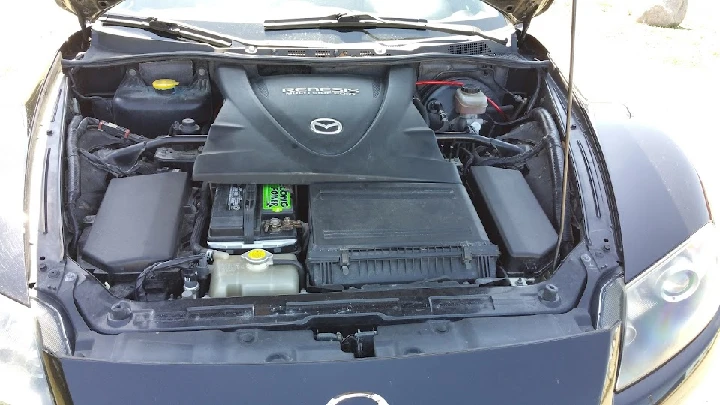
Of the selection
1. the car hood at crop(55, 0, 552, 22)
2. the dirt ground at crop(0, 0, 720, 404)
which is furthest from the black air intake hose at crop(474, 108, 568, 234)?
the dirt ground at crop(0, 0, 720, 404)

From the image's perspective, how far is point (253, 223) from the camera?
1.98 metres

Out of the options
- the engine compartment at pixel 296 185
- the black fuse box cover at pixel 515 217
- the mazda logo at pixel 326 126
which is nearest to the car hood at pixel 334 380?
the engine compartment at pixel 296 185

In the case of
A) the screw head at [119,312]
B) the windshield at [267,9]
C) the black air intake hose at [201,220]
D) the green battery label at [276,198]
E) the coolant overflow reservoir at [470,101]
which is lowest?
the black air intake hose at [201,220]

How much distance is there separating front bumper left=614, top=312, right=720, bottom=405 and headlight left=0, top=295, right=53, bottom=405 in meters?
1.40

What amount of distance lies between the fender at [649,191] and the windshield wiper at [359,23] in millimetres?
717

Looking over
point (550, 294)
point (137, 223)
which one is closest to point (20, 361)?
point (137, 223)

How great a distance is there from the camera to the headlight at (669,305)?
1.68 m

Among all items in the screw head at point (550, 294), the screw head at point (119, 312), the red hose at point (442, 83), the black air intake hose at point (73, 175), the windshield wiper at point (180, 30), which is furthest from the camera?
the red hose at point (442, 83)

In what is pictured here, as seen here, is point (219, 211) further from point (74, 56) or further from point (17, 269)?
point (74, 56)

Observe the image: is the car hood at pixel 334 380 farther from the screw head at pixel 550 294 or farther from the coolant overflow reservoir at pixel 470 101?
the coolant overflow reservoir at pixel 470 101

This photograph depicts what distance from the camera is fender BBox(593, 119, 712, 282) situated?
1.80m

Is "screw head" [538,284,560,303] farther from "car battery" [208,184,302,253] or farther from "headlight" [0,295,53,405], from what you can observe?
"headlight" [0,295,53,405]

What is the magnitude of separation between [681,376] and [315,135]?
1.31 metres

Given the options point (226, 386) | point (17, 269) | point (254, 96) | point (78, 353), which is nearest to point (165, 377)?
point (226, 386)
